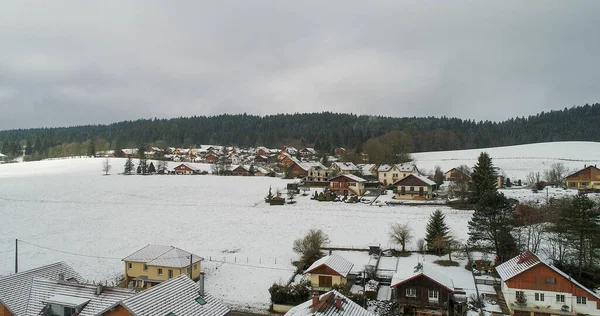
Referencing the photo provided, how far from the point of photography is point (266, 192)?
201 feet

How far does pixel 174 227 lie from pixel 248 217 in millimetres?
8413

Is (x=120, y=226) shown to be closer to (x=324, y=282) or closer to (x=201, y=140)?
(x=324, y=282)

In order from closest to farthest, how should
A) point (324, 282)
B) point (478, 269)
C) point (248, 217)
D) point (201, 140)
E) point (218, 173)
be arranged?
point (324, 282) < point (478, 269) < point (248, 217) < point (218, 173) < point (201, 140)

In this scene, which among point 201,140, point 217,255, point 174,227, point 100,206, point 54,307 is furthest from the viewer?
point 201,140

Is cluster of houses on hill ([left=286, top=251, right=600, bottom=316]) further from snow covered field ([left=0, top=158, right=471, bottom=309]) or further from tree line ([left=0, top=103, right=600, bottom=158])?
tree line ([left=0, top=103, right=600, bottom=158])

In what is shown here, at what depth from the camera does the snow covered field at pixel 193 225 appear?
3097cm

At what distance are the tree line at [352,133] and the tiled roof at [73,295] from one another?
85197 mm

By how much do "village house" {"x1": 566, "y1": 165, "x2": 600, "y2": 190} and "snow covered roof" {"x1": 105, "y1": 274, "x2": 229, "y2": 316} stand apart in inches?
2465

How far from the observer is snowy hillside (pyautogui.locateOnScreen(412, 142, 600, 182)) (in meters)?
83.8

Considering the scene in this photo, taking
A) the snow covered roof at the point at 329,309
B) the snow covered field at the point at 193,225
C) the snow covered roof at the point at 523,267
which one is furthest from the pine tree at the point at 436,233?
the snow covered roof at the point at 329,309

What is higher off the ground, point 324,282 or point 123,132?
point 123,132

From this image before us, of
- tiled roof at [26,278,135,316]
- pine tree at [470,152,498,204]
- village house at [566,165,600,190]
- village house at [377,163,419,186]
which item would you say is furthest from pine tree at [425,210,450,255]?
village house at [566,165,600,190]

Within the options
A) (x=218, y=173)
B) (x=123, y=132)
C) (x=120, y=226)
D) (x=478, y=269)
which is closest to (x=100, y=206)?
(x=120, y=226)

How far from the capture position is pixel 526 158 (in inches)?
3794
